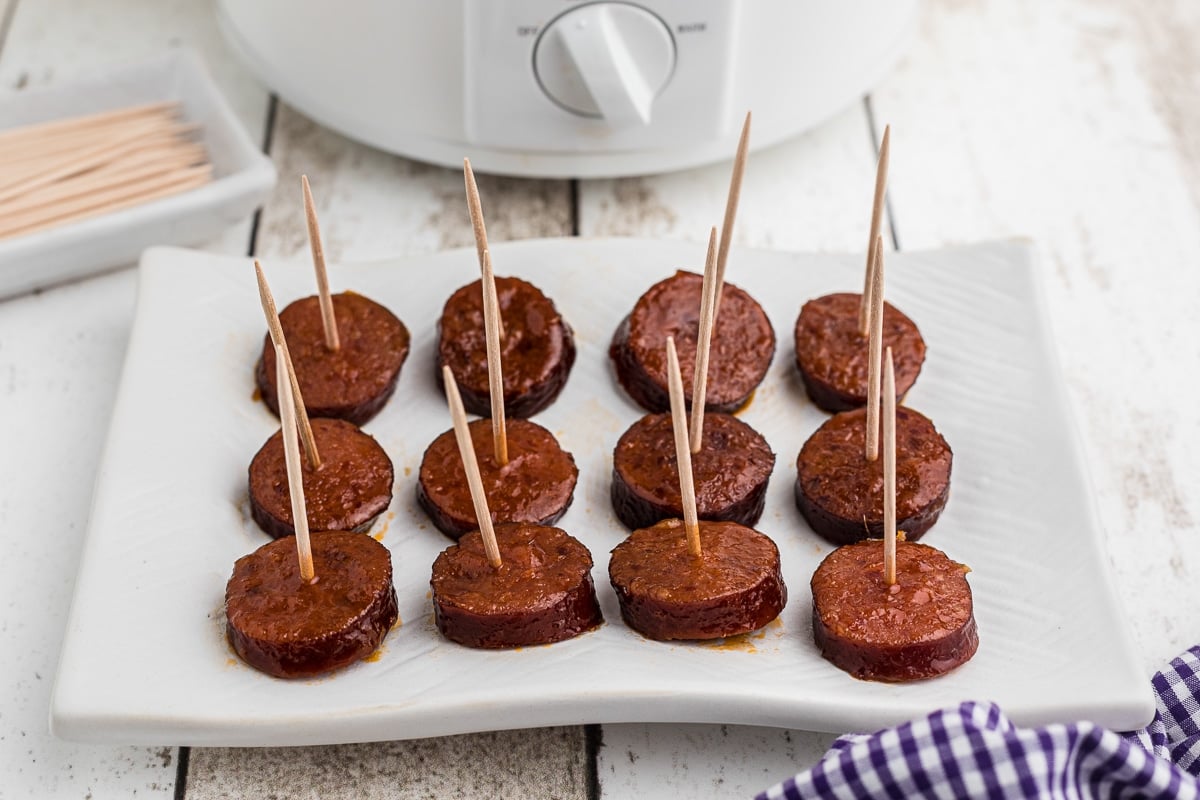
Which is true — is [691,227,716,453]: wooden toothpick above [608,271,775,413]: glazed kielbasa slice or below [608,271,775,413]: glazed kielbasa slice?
above

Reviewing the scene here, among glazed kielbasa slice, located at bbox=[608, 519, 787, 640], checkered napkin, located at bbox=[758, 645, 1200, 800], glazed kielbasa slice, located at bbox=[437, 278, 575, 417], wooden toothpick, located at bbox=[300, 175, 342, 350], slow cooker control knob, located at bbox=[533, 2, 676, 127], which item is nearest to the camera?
checkered napkin, located at bbox=[758, 645, 1200, 800]

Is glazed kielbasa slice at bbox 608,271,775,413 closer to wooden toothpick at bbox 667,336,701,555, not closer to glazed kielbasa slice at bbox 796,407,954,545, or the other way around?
glazed kielbasa slice at bbox 796,407,954,545

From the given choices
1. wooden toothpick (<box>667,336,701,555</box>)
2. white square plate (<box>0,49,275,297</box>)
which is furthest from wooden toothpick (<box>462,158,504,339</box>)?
white square plate (<box>0,49,275,297</box>)

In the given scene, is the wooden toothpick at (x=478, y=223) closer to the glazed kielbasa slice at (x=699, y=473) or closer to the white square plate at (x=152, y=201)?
the glazed kielbasa slice at (x=699, y=473)

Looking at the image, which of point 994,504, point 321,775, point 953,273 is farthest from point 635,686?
point 953,273

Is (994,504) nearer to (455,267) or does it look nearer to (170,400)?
(455,267)

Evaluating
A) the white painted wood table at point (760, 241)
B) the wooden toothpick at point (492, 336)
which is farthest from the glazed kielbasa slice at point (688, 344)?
the white painted wood table at point (760, 241)
